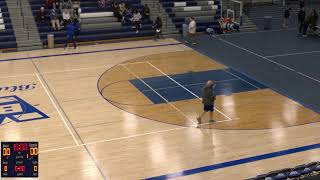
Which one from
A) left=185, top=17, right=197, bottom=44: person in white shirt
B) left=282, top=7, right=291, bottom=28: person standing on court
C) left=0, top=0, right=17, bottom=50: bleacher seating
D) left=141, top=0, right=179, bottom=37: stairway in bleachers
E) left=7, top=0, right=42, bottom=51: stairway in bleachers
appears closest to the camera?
left=0, top=0, right=17, bottom=50: bleacher seating

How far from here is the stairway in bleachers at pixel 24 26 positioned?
23.6m

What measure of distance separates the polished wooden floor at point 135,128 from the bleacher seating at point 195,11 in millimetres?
7702

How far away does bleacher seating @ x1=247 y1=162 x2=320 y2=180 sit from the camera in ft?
33.8

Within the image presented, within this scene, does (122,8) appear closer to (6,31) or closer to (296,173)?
(6,31)

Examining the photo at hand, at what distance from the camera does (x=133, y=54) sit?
2262cm

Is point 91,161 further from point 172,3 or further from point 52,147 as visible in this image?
point 172,3

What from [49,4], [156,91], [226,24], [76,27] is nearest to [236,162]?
[156,91]

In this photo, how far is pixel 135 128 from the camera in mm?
14234

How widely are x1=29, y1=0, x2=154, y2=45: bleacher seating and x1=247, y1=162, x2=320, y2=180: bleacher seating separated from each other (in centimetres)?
1634

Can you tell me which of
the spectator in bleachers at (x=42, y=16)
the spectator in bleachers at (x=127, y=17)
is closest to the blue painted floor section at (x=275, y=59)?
the spectator in bleachers at (x=127, y=17)

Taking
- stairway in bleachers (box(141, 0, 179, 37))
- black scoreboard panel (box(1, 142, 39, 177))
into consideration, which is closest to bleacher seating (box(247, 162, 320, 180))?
black scoreboard panel (box(1, 142, 39, 177))

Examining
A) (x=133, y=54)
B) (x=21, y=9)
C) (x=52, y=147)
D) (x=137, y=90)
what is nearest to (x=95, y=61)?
(x=133, y=54)

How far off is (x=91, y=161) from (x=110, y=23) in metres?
15.0

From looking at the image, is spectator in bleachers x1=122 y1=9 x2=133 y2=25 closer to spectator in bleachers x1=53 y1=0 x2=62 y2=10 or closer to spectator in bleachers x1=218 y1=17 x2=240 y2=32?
spectator in bleachers x1=53 y1=0 x2=62 y2=10
